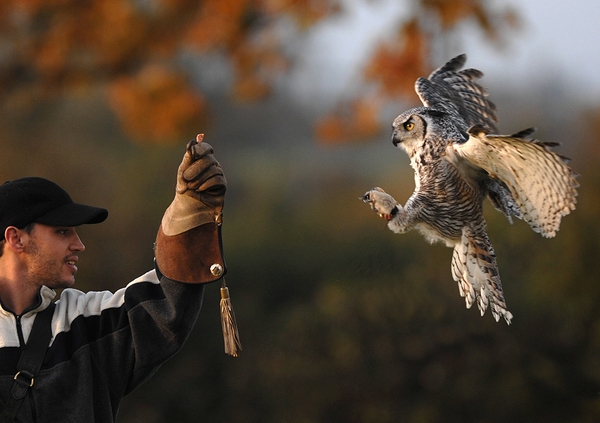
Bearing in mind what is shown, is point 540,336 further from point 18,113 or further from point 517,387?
point 18,113

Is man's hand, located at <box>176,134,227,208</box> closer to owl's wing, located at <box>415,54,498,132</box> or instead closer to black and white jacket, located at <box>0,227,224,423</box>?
black and white jacket, located at <box>0,227,224,423</box>

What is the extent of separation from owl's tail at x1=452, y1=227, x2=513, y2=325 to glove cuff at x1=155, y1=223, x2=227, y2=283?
2.30ft

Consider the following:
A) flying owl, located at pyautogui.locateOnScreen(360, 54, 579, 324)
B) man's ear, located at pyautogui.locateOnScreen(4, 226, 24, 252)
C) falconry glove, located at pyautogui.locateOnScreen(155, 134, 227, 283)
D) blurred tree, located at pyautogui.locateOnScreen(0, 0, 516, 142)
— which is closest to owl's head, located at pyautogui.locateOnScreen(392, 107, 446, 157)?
flying owl, located at pyautogui.locateOnScreen(360, 54, 579, 324)

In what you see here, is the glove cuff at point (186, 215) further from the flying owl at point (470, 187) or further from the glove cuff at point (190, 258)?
the flying owl at point (470, 187)

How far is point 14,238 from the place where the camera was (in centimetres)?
169

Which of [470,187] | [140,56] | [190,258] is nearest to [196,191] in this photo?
[190,258]

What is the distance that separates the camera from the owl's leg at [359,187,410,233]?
1672 millimetres

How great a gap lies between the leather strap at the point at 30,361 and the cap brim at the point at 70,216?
0.21 m

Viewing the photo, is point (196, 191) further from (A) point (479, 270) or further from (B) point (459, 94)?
(B) point (459, 94)

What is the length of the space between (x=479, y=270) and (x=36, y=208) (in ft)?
3.64

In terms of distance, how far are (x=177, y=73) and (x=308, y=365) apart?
2137mm

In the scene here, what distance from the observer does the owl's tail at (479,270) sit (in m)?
1.94

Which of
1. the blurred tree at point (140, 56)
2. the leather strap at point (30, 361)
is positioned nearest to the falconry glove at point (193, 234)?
the leather strap at point (30, 361)

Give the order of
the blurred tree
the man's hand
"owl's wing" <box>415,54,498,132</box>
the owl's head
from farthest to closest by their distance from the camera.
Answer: the blurred tree → "owl's wing" <box>415,54,498,132</box> → the owl's head → the man's hand
